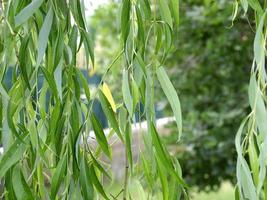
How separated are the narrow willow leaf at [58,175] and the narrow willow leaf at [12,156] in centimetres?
7

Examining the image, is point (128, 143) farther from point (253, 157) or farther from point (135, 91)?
point (253, 157)

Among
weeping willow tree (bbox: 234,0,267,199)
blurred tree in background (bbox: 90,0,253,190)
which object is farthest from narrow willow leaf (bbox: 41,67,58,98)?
blurred tree in background (bbox: 90,0,253,190)

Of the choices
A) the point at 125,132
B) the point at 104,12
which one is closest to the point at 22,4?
the point at 125,132

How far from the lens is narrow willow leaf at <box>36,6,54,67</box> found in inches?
47.6

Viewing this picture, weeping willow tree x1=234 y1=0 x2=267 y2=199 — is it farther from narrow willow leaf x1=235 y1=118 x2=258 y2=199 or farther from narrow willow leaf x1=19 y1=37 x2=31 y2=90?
narrow willow leaf x1=19 y1=37 x2=31 y2=90

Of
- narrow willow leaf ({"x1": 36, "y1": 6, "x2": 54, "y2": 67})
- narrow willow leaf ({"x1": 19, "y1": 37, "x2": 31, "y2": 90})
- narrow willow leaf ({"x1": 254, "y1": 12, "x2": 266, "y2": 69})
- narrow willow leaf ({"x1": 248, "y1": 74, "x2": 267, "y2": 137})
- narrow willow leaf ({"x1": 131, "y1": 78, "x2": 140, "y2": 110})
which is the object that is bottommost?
narrow willow leaf ({"x1": 248, "y1": 74, "x2": 267, "y2": 137})

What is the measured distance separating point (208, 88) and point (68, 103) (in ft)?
10.5

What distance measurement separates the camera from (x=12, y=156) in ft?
3.96

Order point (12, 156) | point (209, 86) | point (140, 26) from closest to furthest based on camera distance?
point (12, 156) → point (140, 26) → point (209, 86)

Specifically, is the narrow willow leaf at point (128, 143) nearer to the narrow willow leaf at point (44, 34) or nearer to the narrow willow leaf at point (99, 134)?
the narrow willow leaf at point (99, 134)

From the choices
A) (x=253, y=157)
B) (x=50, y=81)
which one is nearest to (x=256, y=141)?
(x=253, y=157)

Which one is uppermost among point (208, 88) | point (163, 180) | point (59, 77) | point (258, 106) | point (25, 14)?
point (25, 14)

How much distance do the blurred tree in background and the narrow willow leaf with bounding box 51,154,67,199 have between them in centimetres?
289

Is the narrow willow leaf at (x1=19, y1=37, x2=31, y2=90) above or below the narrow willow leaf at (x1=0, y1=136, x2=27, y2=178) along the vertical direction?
above
